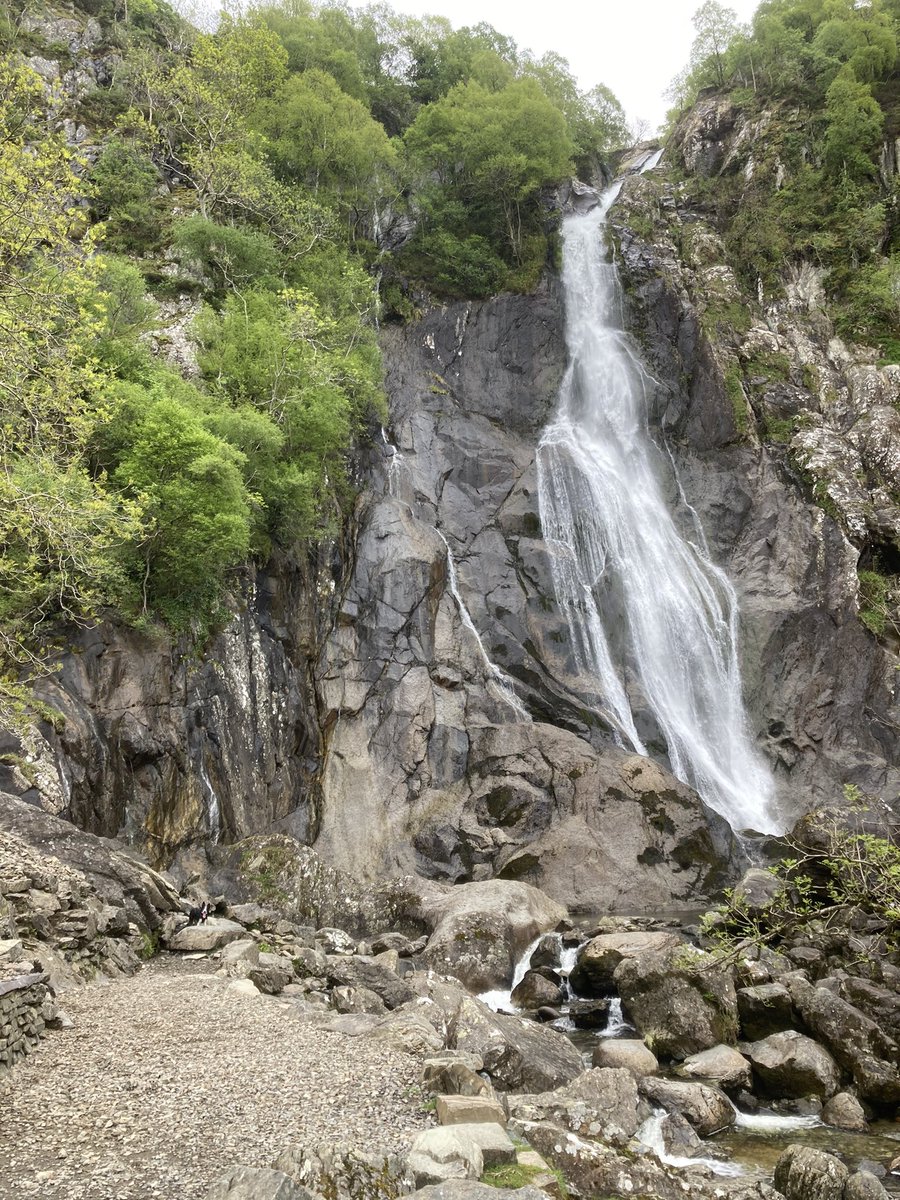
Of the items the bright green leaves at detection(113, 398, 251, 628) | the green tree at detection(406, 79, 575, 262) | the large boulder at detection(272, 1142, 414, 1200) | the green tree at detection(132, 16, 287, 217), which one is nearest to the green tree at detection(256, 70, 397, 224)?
the green tree at detection(132, 16, 287, 217)

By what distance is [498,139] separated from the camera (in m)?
34.9

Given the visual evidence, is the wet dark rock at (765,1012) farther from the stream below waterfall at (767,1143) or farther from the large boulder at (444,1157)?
the large boulder at (444,1157)

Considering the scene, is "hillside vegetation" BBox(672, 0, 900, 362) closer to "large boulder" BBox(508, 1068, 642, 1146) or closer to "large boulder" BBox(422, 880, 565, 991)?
"large boulder" BBox(422, 880, 565, 991)

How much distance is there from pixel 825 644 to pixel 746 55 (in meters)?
36.5

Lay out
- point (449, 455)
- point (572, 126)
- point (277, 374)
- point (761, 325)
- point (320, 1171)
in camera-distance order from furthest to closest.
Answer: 1. point (572, 126)
2. point (761, 325)
3. point (449, 455)
4. point (277, 374)
5. point (320, 1171)

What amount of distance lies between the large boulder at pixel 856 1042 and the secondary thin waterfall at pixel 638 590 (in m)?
12.1

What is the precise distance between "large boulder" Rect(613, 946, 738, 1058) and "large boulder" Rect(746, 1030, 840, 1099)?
0.86 m

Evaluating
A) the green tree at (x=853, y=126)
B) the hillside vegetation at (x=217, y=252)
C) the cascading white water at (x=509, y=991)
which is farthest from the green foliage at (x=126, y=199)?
the green tree at (x=853, y=126)

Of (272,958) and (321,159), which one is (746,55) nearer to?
(321,159)

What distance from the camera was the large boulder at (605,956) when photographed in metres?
13.3

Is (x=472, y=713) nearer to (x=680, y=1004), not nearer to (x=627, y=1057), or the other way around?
(x=680, y=1004)

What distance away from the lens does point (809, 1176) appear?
6.88 meters

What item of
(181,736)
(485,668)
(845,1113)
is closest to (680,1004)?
(845,1113)

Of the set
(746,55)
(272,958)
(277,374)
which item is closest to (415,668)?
(277,374)
